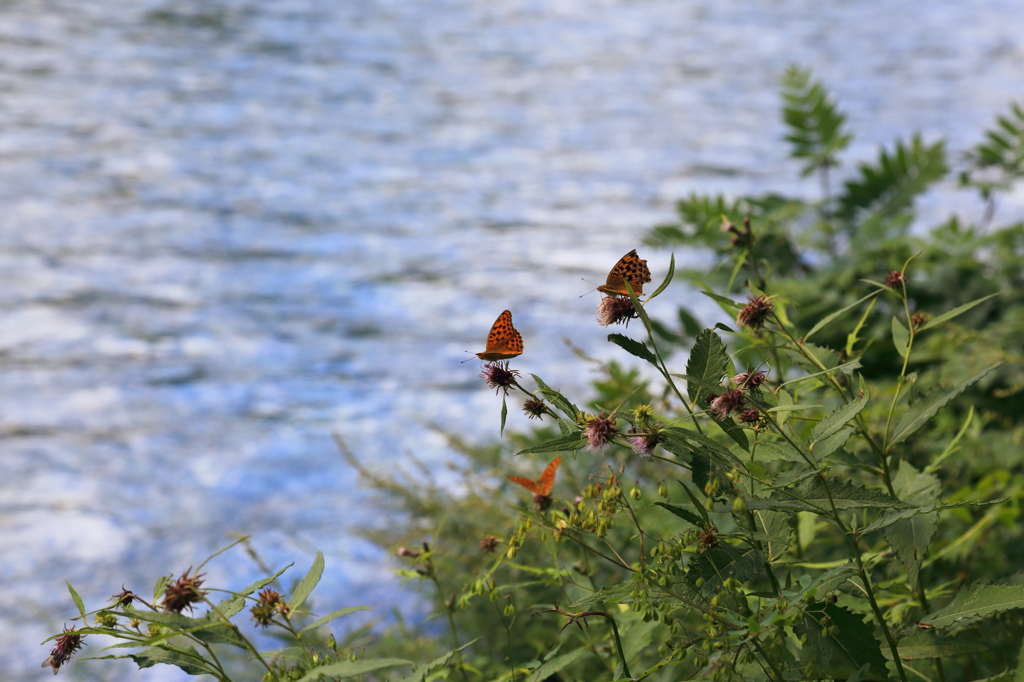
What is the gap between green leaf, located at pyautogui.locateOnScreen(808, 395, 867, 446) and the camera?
0.40 metres

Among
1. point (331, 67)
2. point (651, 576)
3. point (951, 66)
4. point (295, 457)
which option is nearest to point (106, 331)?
point (295, 457)

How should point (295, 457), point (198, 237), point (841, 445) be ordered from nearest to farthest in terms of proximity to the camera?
point (841, 445) < point (295, 457) < point (198, 237)

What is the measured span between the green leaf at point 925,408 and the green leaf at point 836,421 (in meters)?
0.08

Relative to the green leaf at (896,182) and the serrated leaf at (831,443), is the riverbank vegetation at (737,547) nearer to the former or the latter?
the serrated leaf at (831,443)

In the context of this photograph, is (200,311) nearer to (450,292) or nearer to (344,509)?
(450,292)

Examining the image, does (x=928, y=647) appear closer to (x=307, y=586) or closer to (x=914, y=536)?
(x=914, y=536)

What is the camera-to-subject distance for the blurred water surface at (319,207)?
195 centimetres

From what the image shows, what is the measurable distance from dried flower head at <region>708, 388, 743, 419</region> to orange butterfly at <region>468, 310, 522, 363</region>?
10 centimetres

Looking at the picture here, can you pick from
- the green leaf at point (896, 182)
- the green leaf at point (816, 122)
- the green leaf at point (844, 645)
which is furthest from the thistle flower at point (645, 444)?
the green leaf at point (816, 122)

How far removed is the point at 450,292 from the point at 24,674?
5.69 feet

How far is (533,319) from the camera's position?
2.60 meters

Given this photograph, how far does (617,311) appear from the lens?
44 centimetres

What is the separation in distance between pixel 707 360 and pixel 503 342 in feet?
0.35

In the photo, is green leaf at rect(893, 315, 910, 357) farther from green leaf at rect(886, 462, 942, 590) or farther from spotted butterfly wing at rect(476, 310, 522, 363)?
spotted butterfly wing at rect(476, 310, 522, 363)
